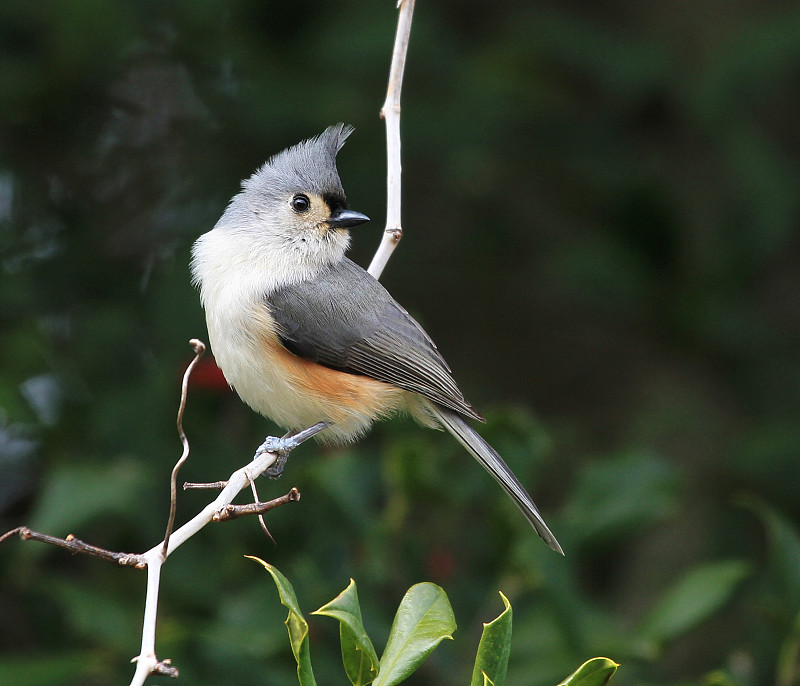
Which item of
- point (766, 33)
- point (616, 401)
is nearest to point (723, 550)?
point (616, 401)

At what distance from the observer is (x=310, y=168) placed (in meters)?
2.83

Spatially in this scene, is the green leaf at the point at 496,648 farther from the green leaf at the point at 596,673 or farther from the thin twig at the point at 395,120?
the thin twig at the point at 395,120

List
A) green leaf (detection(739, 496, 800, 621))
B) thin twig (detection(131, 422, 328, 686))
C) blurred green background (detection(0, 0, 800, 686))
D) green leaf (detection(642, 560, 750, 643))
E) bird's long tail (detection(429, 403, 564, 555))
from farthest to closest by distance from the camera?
blurred green background (detection(0, 0, 800, 686)), green leaf (detection(642, 560, 750, 643)), green leaf (detection(739, 496, 800, 621)), bird's long tail (detection(429, 403, 564, 555)), thin twig (detection(131, 422, 328, 686))

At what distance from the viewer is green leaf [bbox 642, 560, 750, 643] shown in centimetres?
280

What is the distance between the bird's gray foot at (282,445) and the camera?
256 centimetres

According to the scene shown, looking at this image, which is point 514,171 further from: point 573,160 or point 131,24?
point 131,24

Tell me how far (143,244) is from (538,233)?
1.68 metres

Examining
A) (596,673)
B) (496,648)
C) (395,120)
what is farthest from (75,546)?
(395,120)

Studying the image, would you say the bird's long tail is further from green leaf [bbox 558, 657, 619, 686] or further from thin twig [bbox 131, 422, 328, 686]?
green leaf [bbox 558, 657, 619, 686]

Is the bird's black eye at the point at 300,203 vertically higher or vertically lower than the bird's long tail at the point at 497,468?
higher

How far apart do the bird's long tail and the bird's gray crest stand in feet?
2.35

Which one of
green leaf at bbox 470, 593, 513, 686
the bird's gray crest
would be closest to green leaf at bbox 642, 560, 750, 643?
green leaf at bbox 470, 593, 513, 686

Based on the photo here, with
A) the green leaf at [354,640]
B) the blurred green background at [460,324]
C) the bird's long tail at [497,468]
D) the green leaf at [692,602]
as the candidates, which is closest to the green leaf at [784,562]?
the blurred green background at [460,324]

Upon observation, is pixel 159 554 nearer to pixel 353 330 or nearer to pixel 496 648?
pixel 496 648
